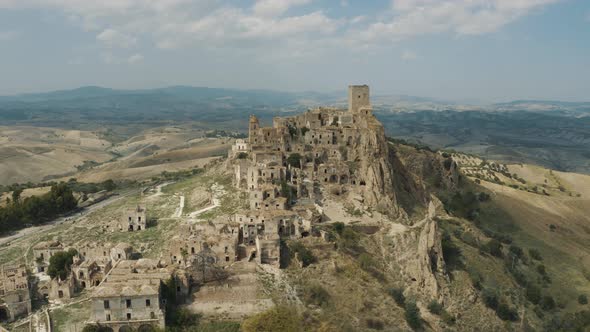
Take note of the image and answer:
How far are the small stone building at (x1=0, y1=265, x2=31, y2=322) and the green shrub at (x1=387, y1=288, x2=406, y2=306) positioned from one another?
35882 millimetres

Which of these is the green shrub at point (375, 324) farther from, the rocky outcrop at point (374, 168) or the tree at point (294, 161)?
the tree at point (294, 161)

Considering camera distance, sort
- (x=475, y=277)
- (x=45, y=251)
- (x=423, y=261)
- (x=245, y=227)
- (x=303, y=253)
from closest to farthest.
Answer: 1. (x=303, y=253)
2. (x=245, y=227)
3. (x=45, y=251)
4. (x=423, y=261)
5. (x=475, y=277)

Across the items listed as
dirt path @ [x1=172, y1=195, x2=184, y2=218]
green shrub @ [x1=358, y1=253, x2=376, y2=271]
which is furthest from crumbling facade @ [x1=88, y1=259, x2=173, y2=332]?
dirt path @ [x1=172, y1=195, x2=184, y2=218]

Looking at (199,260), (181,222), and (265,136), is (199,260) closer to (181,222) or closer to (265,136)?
(181,222)

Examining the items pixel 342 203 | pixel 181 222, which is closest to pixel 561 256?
pixel 342 203

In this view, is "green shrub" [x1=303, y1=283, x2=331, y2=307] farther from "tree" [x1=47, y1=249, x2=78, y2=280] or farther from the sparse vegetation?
the sparse vegetation

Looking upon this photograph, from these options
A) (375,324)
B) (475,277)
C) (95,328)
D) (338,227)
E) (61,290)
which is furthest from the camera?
(475,277)

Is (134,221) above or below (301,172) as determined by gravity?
below

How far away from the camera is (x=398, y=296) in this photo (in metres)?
51.3

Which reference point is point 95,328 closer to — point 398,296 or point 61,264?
point 61,264

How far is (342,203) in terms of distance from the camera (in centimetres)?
6462

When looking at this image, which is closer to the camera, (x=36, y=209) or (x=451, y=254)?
(x=451, y=254)

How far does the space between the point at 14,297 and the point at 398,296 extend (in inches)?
1489

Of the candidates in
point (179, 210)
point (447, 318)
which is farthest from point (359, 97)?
point (447, 318)
